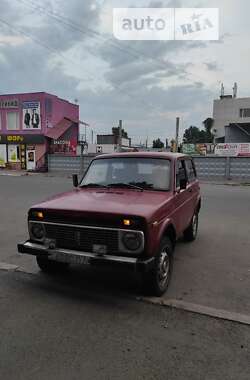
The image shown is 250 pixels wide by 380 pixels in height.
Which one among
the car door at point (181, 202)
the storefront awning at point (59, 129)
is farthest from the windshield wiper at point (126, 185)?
the storefront awning at point (59, 129)

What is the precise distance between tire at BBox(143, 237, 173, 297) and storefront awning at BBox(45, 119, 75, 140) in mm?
27805

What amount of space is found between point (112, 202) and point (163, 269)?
1089 millimetres

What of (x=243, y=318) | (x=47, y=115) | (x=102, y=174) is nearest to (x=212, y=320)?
(x=243, y=318)

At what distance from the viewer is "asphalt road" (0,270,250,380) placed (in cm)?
296

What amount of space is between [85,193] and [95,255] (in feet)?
4.04

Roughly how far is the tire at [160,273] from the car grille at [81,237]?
0.53 meters

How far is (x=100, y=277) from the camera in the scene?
5121 mm

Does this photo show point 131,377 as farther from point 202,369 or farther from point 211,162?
point 211,162

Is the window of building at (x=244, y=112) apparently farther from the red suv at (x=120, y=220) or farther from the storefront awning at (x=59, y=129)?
the red suv at (x=120, y=220)

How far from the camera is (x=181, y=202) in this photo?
18.5 ft

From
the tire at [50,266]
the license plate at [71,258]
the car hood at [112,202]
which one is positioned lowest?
the tire at [50,266]

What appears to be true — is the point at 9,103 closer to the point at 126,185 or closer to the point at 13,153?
→ the point at 13,153

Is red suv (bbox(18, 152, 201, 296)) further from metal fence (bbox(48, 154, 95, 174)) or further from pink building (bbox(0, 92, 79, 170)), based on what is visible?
pink building (bbox(0, 92, 79, 170))

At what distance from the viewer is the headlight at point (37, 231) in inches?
179
